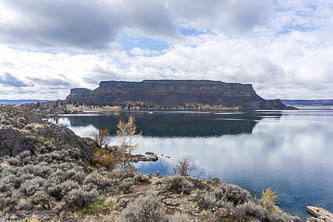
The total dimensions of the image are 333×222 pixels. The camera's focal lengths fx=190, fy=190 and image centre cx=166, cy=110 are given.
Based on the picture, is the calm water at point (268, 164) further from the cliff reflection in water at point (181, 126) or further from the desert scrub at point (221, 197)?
the desert scrub at point (221, 197)

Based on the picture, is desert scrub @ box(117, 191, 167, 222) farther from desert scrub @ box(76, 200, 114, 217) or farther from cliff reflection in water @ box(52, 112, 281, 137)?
cliff reflection in water @ box(52, 112, 281, 137)

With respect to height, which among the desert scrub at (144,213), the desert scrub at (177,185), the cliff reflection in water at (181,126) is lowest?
the cliff reflection in water at (181,126)

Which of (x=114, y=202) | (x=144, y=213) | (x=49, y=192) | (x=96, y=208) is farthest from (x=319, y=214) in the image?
(x=49, y=192)

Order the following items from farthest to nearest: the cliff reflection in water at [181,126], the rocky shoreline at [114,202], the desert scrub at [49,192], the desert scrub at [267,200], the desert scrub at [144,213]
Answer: the cliff reflection in water at [181,126] → the desert scrub at [267,200] → the desert scrub at [49,192] → the rocky shoreline at [114,202] → the desert scrub at [144,213]

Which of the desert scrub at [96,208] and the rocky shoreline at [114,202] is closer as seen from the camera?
the rocky shoreline at [114,202]

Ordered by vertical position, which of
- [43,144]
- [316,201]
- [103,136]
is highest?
[43,144]

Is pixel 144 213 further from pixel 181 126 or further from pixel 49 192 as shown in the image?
pixel 181 126

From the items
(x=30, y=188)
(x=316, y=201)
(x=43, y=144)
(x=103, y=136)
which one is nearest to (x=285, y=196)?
(x=316, y=201)

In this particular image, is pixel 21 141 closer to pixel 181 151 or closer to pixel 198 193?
pixel 198 193

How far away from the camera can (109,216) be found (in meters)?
6.93

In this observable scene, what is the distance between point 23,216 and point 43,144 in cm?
1622

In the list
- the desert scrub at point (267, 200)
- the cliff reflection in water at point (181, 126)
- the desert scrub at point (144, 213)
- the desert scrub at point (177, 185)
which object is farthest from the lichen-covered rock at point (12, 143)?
the cliff reflection in water at point (181, 126)

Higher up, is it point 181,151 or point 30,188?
point 30,188

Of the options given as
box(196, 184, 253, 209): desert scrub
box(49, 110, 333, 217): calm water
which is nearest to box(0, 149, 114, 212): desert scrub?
box(196, 184, 253, 209): desert scrub
